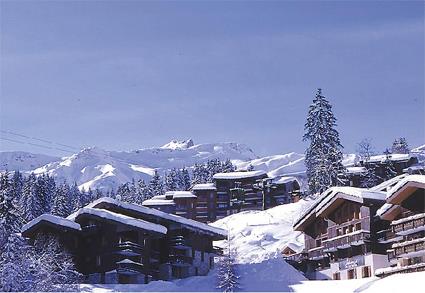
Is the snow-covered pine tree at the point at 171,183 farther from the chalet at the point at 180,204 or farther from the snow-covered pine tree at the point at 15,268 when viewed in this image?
the snow-covered pine tree at the point at 15,268

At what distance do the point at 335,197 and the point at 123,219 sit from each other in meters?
17.7

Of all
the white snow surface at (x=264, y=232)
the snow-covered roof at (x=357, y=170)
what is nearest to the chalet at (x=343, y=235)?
the white snow surface at (x=264, y=232)

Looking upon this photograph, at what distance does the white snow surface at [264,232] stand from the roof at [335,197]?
737cm

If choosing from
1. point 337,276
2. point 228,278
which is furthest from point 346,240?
point 228,278

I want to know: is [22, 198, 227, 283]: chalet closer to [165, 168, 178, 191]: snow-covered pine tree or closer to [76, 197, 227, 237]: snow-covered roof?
[76, 197, 227, 237]: snow-covered roof

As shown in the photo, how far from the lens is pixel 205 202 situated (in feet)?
388

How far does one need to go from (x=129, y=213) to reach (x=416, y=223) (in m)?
24.5

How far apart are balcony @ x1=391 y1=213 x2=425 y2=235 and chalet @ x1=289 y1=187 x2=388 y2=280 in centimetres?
491

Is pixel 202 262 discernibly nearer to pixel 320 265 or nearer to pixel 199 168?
pixel 320 265

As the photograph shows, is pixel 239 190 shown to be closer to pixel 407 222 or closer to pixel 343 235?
pixel 343 235

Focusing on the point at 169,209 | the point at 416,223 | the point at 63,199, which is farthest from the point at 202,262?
the point at 169,209

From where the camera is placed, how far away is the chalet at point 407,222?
1660 inches

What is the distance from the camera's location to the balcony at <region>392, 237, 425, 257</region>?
4194 cm

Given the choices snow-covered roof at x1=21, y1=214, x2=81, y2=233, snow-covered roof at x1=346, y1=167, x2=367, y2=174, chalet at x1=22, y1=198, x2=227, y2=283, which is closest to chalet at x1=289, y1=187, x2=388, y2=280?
chalet at x1=22, y1=198, x2=227, y2=283
